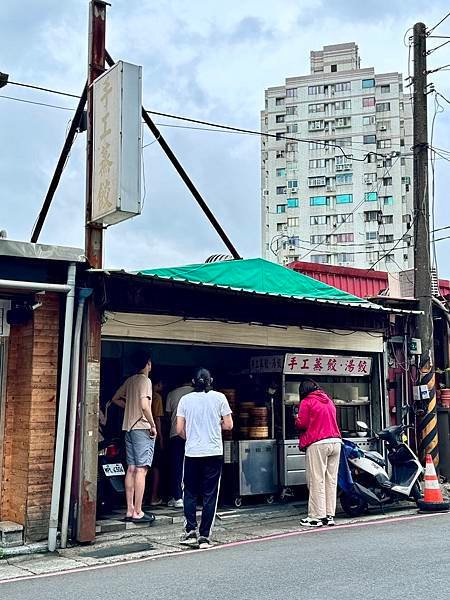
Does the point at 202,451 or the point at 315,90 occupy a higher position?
the point at 315,90

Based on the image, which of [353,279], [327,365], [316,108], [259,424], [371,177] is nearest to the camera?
[259,424]

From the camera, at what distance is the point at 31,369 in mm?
7945

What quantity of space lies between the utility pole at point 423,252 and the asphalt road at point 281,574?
4138mm

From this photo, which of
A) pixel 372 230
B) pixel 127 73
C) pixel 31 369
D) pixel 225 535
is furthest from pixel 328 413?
pixel 372 230

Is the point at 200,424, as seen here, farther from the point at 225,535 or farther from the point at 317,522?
the point at 317,522

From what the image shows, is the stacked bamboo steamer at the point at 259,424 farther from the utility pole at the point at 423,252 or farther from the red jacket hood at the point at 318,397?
the utility pole at the point at 423,252

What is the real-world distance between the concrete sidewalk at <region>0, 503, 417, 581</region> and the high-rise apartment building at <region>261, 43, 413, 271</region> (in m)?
61.5

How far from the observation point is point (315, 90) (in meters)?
77.3

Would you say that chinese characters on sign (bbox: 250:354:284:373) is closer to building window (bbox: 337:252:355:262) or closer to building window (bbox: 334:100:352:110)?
building window (bbox: 337:252:355:262)

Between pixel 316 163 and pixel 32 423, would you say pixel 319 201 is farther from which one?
pixel 32 423

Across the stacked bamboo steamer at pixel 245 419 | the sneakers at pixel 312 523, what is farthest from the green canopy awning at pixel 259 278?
the sneakers at pixel 312 523

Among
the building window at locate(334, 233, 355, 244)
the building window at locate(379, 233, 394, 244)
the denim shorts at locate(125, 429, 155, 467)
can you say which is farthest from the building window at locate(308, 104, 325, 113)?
the denim shorts at locate(125, 429, 155, 467)

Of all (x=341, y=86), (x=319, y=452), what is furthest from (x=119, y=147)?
(x=341, y=86)

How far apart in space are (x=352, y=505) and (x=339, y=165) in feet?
221
